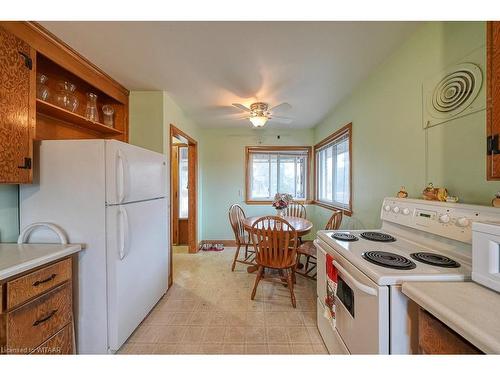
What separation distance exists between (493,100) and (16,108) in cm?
243

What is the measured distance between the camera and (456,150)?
1.19 meters

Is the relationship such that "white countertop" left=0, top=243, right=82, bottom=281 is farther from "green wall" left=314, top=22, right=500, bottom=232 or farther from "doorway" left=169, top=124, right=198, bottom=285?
"green wall" left=314, top=22, right=500, bottom=232

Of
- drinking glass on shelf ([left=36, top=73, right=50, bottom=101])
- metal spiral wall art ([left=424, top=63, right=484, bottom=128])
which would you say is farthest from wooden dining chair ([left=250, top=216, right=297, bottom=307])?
drinking glass on shelf ([left=36, top=73, right=50, bottom=101])

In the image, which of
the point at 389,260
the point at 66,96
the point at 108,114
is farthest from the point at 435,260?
the point at 108,114

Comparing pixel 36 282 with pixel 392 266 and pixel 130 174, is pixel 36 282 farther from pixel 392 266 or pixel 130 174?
pixel 392 266

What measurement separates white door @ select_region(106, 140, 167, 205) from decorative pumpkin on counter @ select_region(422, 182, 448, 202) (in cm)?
208

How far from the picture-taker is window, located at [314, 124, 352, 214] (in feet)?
8.91

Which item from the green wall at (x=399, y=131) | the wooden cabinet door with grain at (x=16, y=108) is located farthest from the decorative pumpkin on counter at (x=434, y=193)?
the wooden cabinet door with grain at (x=16, y=108)

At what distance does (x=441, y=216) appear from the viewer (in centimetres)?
113

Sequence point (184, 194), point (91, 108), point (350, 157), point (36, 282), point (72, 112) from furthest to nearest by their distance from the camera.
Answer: point (184, 194), point (350, 157), point (91, 108), point (72, 112), point (36, 282)

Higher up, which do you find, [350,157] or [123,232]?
[350,157]

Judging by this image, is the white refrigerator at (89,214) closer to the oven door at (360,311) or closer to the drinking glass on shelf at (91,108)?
the drinking glass on shelf at (91,108)
